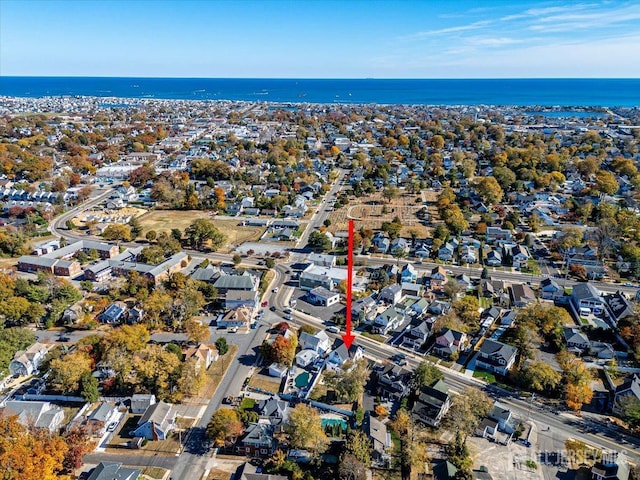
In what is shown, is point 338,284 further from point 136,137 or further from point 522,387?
point 136,137

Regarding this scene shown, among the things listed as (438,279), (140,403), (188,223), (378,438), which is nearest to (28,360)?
(140,403)

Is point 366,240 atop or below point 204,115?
below

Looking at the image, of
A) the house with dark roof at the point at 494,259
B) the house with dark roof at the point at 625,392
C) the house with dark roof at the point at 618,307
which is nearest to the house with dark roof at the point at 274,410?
the house with dark roof at the point at 625,392

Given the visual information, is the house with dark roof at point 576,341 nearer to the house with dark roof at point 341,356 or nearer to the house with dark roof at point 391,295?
the house with dark roof at point 391,295

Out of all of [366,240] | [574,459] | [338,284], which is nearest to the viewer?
[574,459]

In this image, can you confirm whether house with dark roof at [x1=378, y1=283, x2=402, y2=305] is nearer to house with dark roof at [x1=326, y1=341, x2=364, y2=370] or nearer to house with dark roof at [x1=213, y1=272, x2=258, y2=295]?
house with dark roof at [x1=326, y1=341, x2=364, y2=370]

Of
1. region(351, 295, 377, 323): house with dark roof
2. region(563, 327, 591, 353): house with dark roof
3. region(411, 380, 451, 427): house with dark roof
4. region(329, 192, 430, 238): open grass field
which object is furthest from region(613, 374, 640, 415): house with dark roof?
region(329, 192, 430, 238): open grass field

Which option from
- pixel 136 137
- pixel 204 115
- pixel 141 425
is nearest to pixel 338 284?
pixel 141 425
